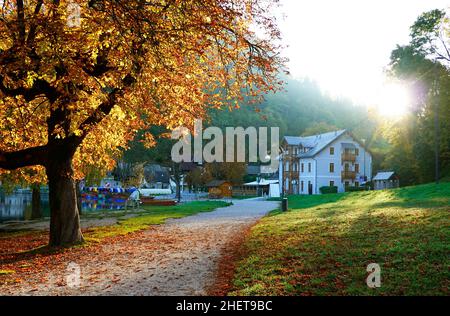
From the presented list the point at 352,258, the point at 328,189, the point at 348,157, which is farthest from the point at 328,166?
the point at 352,258

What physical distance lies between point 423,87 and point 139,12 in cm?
3915

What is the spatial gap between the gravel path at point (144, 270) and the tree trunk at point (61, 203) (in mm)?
1366

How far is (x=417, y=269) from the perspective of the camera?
292 inches

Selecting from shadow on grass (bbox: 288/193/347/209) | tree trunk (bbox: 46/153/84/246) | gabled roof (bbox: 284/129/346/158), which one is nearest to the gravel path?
tree trunk (bbox: 46/153/84/246)

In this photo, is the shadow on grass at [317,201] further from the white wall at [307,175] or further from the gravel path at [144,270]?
the white wall at [307,175]

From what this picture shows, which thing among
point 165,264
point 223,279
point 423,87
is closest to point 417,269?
point 223,279

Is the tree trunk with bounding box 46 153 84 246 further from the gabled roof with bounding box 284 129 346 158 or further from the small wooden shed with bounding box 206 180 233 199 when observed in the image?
the gabled roof with bounding box 284 129 346 158

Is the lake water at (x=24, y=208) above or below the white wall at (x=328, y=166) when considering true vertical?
below

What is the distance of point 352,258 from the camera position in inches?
345

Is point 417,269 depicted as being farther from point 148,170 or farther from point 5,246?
point 148,170

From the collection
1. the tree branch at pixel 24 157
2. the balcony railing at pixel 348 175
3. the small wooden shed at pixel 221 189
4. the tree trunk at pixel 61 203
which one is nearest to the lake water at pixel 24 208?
the tree branch at pixel 24 157

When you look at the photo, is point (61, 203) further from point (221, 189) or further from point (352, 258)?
point (221, 189)

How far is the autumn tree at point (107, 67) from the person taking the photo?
396 inches

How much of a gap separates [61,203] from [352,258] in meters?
9.63
